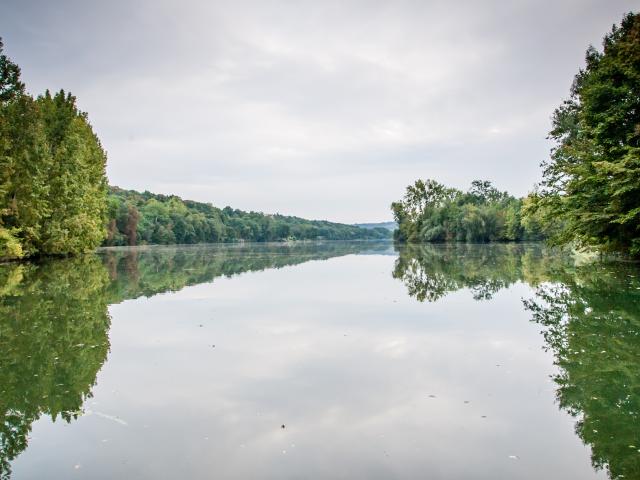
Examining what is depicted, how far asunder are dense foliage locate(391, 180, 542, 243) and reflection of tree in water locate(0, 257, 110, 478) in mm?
71791

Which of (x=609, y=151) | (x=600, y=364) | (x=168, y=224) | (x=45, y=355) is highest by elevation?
(x=609, y=151)

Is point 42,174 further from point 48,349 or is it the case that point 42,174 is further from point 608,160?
point 608,160

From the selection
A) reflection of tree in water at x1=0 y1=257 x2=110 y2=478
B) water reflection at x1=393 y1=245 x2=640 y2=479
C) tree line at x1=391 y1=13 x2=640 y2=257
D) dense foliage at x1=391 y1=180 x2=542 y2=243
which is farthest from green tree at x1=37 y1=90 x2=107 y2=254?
dense foliage at x1=391 y1=180 x2=542 y2=243

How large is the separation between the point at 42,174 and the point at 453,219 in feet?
244

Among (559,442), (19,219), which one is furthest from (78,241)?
(559,442)

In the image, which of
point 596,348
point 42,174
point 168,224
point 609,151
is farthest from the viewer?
point 168,224

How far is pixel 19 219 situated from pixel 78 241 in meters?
9.60

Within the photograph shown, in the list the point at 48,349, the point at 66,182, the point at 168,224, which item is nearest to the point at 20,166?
the point at 66,182

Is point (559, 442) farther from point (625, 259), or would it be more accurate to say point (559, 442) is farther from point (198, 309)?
point (625, 259)

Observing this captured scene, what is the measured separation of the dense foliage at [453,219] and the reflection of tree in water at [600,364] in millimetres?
65282

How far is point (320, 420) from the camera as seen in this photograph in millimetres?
5734

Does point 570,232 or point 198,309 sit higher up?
point 570,232

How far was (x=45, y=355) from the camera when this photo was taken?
8.72 m

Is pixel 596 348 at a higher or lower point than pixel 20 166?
lower
